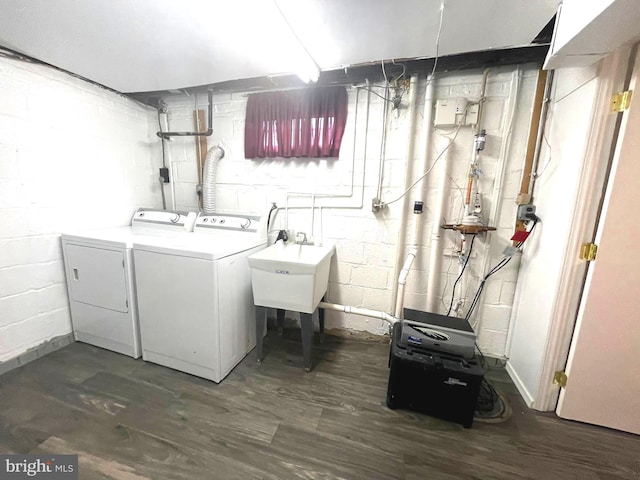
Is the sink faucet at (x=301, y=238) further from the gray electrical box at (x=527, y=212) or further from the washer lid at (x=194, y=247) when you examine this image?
the gray electrical box at (x=527, y=212)

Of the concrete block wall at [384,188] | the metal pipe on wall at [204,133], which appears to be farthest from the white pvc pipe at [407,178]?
the metal pipe on wall at [204,133]

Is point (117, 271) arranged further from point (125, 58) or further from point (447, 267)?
point (447, 267)

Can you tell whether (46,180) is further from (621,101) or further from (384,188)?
(621,101)

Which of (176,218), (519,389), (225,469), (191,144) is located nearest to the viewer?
(225,469)

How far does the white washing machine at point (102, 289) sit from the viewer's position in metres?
1.71

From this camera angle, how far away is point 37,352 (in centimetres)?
177

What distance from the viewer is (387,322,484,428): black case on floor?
52.1 inches

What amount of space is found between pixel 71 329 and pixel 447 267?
306 cm

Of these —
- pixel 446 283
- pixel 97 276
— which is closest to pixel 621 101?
pixel 446 283

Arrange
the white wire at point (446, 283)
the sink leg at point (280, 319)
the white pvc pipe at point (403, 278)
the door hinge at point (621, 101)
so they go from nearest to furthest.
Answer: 1. the door hinge at point (621, 101)
2. the white pvc pipe at point (403, 278)
3. the white wire at point (446, 283)
4. the sink leg at point (280, 319)

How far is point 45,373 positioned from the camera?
1640 mm

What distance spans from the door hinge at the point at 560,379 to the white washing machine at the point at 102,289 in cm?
273

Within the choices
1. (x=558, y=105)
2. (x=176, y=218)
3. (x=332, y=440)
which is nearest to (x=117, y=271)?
(x=176, y=218)

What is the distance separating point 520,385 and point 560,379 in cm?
30
